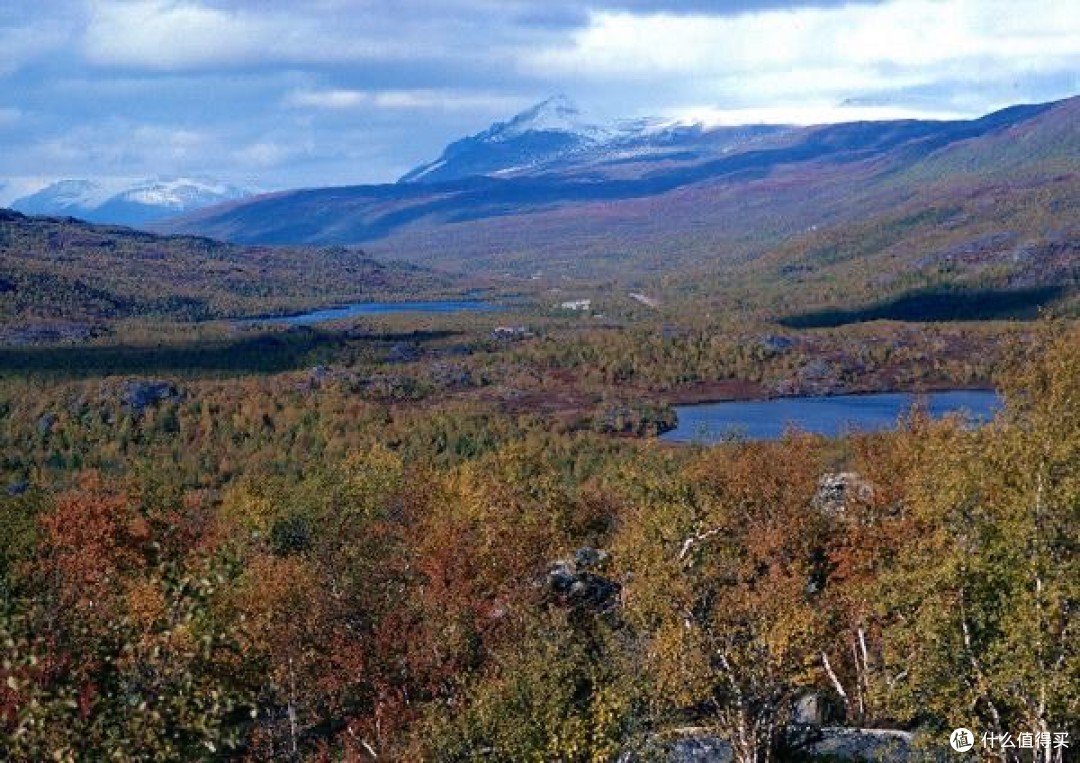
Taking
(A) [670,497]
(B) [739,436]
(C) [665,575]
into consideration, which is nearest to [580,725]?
(C) [665,575]

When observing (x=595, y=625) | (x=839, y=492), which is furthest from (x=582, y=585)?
(x=839, y=492)

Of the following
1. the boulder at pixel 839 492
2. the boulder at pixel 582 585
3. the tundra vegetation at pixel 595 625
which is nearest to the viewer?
the tundra vegetation at pixel 595 625

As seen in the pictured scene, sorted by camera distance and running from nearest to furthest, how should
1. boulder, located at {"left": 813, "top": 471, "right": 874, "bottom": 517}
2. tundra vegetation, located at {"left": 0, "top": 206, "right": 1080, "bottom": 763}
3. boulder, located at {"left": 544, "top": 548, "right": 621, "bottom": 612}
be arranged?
tundra vegetation, located at {"left": 0, "top": 206, "right": 1080, "bottom": 763}
boulder, located at {"left": 813, "top": 471, "right": 874, "bottom": 517}
boulder, located at {"left": 544, "top": 548, "right": 621, "bottom": 612}

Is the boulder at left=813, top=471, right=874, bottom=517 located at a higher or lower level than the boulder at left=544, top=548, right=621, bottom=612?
higher

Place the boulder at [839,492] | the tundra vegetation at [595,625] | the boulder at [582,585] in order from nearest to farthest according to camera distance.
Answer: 1. the tundra vegetation at [595,625]
2. the boulder at [839,492]
3. the boulder at [582,585]

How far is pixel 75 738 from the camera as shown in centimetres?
2005

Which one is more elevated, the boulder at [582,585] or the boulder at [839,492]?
the boulder at [839,492]

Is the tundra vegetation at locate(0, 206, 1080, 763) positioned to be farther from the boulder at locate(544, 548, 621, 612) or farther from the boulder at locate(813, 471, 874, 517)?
the boulder at locate(813, 471, 874, 517)

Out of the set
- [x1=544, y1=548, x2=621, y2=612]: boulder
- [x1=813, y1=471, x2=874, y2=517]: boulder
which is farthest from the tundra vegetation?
[x1=813, y1=471, x2=874, y2=517]: boulder

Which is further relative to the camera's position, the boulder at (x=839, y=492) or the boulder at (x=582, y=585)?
the boulder at (x=582, y=585)

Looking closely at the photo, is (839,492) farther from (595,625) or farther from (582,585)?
(595,625)

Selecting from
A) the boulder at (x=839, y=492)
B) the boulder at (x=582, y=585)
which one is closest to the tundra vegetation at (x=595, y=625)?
the boulder at (x=582, y=585)

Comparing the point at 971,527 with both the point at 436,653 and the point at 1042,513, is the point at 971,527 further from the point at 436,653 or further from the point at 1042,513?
the point at 436,653

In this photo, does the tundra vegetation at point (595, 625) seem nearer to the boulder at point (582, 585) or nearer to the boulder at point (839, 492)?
the boulder at point (582, 585)
